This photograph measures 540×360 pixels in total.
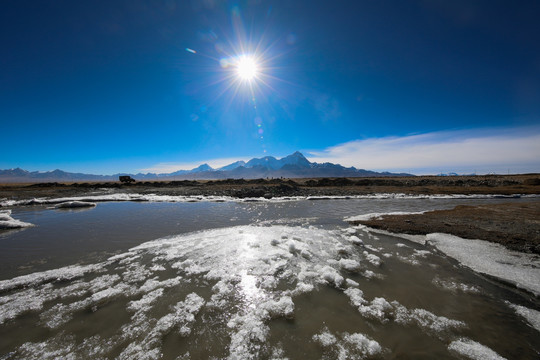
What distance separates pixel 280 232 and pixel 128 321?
304 inches

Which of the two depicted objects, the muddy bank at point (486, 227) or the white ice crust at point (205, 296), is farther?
the muddy bank at point (486, 227)

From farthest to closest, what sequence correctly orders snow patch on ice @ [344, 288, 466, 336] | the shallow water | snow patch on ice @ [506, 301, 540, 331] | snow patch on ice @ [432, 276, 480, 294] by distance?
snow patch on ice @ [432, 276, 480, 294]
snow patch on ice @ [506, 301, 540, 331]
snow patch on ice @ [344, 288, 466, 336]
the shallow water

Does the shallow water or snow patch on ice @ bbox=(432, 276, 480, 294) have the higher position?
the shallow water

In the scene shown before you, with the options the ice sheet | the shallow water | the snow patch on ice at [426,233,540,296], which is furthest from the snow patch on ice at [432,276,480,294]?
the ice sheet

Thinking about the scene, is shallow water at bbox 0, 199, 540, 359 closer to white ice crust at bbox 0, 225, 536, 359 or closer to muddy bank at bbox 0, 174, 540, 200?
white ice crust at bbox 0, 225, 536, 359

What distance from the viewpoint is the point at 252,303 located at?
5.14 m

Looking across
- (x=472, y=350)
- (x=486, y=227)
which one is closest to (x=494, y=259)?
(x=486, y=227)

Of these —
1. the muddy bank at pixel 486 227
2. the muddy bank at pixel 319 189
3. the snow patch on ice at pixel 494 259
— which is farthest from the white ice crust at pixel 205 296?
the muddy bank at pixel 319 189

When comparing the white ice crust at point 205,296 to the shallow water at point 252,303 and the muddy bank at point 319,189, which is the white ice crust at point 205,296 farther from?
the muddy bank at point 319,189

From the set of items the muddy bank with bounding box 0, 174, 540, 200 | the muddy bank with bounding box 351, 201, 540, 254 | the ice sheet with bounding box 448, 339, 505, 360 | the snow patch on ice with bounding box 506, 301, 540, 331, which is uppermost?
the muddy bank with bounding box 0, 174, 540, 200

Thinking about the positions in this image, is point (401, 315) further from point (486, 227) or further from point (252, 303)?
point (486, 227)

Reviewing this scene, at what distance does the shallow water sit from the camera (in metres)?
3.81

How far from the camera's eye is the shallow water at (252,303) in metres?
3.81

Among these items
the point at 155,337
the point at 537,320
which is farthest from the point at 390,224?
the point at 155,337
